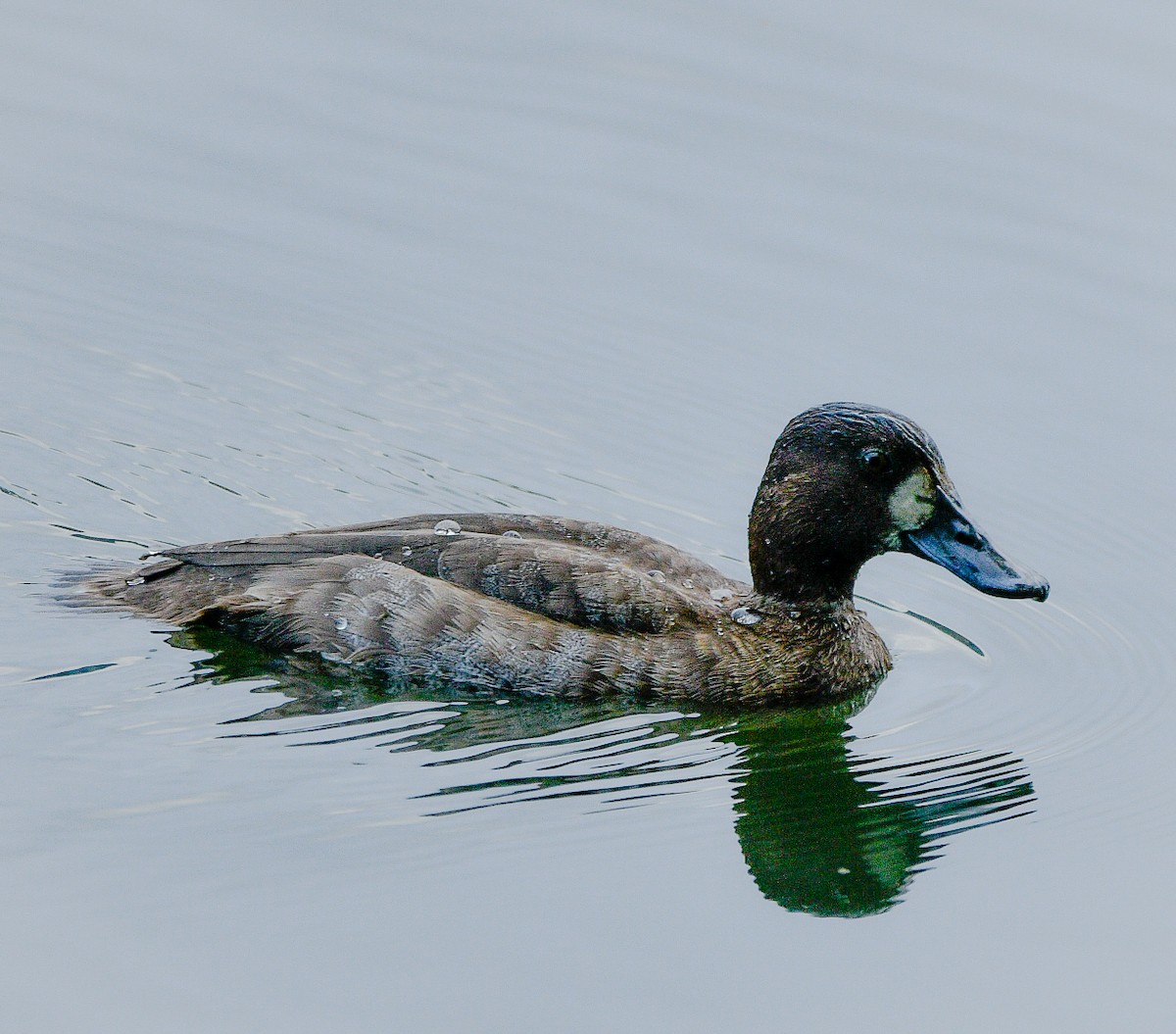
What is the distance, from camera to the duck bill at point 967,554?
8328mm

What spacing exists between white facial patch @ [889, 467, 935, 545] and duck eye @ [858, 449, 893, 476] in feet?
0.35

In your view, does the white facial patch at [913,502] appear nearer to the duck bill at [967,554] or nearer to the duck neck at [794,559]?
the duck bill at [967,554]

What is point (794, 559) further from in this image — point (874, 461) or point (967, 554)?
point (967, 554)

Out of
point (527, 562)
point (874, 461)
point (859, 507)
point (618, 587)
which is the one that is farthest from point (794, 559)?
point (527, 562)

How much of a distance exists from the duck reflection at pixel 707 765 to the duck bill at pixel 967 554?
779 millimetres

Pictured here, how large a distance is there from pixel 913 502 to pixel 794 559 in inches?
21.8

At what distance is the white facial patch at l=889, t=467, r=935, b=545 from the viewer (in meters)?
8.35

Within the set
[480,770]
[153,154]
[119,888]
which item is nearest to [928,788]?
[480,770]

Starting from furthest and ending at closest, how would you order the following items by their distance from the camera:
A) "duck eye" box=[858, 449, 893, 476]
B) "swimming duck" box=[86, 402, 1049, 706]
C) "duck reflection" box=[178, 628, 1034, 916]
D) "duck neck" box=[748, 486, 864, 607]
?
"duck neck" box=[748, 486, 864, 607]
"duck eye" box=[858, 449, 893, 476]
"swimming duck" box=[86, 402, 1049, 706]
"duck reflection" box=[178, 628, 1034, 916]

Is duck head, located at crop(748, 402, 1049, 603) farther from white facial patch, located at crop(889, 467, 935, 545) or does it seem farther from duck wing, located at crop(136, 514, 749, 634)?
duck wing, located at crop(136, 514, 749, 634)

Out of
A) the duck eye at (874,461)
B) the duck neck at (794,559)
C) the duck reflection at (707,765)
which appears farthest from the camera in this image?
the duck neck at (794,559)

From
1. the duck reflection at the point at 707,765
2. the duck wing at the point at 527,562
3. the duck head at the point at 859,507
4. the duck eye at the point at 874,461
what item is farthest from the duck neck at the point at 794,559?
the duck reflection at the point at 707,765

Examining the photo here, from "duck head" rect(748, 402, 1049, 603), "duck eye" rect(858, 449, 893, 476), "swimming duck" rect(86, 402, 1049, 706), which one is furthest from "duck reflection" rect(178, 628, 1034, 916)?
"duck eye" rect(858, 449, 893, 476)

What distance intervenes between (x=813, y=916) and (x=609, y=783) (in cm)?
107
